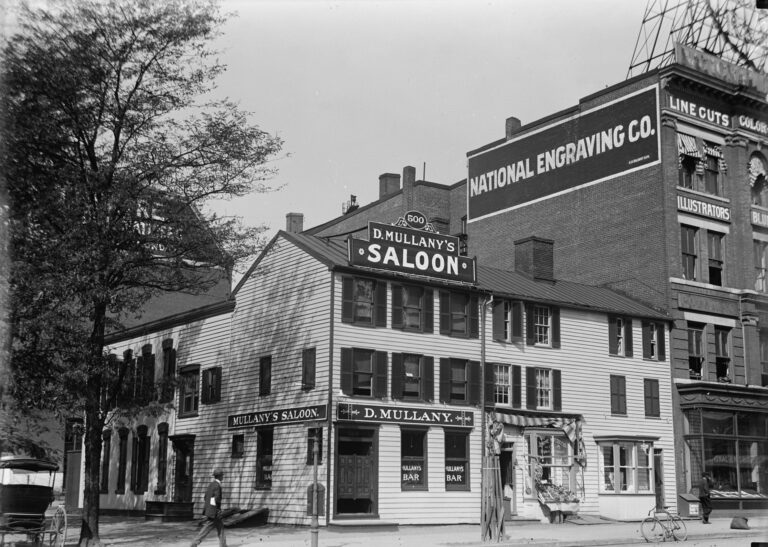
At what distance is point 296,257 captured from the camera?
34438 millimetres

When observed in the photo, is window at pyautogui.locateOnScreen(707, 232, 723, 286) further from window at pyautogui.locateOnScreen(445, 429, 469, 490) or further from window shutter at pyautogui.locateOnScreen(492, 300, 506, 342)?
window at pyautogui.locateOnScreen(445, 429, 469, 490)

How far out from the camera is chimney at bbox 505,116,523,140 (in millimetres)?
50188

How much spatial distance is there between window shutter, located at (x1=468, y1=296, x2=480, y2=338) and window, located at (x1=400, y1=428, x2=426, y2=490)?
14.6 ft

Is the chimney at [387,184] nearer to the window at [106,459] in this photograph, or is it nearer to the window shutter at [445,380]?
the window at [106,459]

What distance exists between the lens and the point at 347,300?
32188mm

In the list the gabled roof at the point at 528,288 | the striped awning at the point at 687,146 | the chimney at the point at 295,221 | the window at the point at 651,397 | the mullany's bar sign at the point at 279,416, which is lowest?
the mullany's bar sign at the point at 279,416

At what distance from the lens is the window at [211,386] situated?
3738cm

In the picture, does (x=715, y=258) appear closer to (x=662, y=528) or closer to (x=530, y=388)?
(x=530, y=388)

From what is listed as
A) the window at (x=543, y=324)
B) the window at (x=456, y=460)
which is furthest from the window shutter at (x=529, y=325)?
the window at (x=456, y=460)

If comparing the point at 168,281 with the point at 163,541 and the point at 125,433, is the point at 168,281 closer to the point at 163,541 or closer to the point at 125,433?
the point at 163,541

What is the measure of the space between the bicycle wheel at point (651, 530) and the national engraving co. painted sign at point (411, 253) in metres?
11.3

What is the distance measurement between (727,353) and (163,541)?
2795cm

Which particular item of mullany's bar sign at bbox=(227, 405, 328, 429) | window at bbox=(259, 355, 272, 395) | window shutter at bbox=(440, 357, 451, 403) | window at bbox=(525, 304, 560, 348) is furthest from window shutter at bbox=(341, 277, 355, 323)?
window at bbox=(525, 304, 560, 348)

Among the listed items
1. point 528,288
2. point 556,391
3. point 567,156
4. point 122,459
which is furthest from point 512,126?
point 122,459
